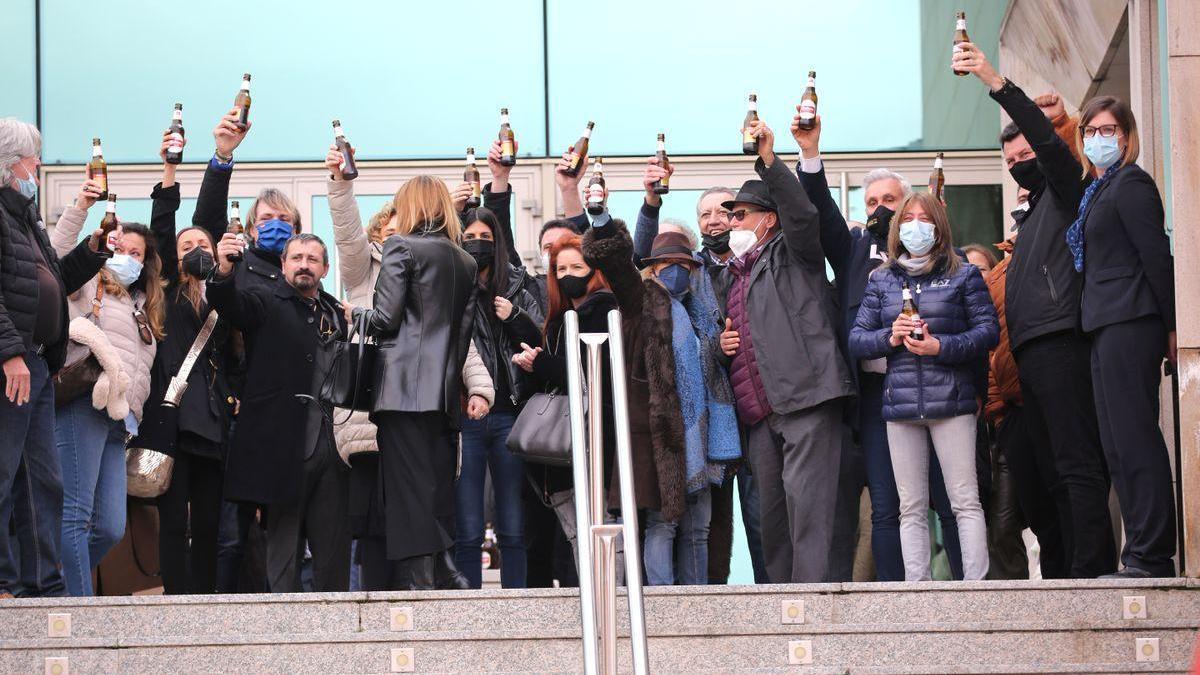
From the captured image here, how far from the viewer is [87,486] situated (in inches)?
287

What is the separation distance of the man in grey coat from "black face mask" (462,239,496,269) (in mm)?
1139

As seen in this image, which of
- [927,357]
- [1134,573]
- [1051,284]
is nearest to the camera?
[1134,573]

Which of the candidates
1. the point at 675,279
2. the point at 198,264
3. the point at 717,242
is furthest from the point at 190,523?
the point at 717,242

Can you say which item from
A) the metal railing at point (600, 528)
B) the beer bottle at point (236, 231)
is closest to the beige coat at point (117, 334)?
the beer bottle at point (236, 231)

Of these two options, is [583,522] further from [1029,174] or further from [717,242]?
[717,242]

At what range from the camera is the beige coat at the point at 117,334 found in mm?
7391

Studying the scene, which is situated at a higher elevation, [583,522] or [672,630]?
[583,522]

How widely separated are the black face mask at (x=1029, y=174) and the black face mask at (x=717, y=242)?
1387 mm

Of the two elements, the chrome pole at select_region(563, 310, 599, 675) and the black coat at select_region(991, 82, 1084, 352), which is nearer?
the chrome pole at select_region(563, 310, 599, 675)

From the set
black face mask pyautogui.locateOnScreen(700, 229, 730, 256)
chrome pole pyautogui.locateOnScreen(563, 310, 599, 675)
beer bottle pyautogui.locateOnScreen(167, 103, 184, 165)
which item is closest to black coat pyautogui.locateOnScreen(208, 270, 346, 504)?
beer bottle pyautogui.locateOnScreen(167, 103, 184, 165)

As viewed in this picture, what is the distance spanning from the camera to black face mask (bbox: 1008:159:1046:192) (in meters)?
7.48

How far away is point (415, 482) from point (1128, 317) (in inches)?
111

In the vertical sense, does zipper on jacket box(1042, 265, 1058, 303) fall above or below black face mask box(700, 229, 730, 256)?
below

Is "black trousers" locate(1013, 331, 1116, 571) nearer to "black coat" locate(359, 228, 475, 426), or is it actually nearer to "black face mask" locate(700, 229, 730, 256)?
"black face mask" locate(700, 229, 730, 256)
